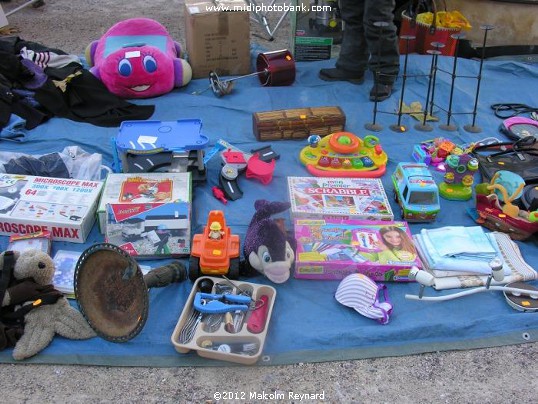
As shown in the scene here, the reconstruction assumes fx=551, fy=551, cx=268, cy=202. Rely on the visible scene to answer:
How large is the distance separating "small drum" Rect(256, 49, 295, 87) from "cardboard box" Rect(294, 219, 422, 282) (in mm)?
1586

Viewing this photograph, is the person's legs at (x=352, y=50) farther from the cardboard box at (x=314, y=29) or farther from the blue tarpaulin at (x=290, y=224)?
→ the cardboard box at (x=314, y=29)

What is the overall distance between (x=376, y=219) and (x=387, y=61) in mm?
1488

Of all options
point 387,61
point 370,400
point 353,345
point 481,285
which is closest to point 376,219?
point 481,285

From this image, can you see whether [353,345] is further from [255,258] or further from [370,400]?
[255,258]

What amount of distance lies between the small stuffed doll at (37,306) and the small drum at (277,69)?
6.90ft

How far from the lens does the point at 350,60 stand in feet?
11.9

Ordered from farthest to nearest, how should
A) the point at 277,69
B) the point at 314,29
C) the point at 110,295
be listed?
the point at 314,29 < the point at 277,69 < the point at 110,295

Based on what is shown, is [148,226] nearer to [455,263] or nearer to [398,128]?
[455,263]

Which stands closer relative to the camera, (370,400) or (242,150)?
(370,400)

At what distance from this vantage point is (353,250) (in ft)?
6.79

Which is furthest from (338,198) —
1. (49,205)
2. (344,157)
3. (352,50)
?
(352,50)

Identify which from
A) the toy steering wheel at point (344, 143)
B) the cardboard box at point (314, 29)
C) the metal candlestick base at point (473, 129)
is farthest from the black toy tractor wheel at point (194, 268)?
the cardboard box at point (314, 29)

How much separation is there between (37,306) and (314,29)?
9.78ft

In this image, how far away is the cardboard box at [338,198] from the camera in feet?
7.48
